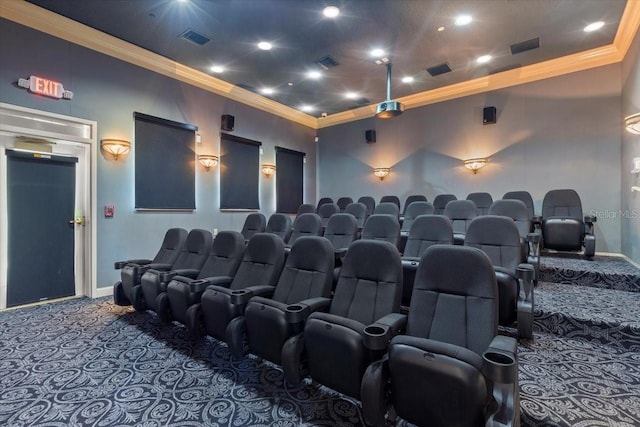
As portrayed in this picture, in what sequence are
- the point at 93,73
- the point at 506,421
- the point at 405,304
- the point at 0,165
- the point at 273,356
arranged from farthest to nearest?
1. the point at 93,73
2. the point at 0,165
3. the point at 405,304
4. the point at 273,356
5. the point at 506,421

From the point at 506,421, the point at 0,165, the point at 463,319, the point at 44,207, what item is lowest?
the point at 506,421

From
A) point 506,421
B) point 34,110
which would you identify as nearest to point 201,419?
point 506,421

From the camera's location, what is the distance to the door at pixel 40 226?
12.9 feet

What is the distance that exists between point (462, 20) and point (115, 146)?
17.1 feet

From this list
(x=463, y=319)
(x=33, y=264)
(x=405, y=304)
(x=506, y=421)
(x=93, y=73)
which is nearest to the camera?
(x=506, y=421)

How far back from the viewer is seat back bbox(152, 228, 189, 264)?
3961 millimetres

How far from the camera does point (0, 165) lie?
381 centimetres

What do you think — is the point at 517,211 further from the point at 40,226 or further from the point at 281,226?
the point at 40,226

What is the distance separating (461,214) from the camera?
14.5ft

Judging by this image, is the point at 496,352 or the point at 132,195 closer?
the point at 496,352

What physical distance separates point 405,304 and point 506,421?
1622 mm

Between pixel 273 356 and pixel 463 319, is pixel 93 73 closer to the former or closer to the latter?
pixel 273 356

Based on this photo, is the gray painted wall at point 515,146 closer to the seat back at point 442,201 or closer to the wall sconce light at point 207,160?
the seat back at point 442,201

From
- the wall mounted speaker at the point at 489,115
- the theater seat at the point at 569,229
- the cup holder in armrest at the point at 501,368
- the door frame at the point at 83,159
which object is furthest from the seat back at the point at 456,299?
the wall mounted speaker at the point at 489,115
